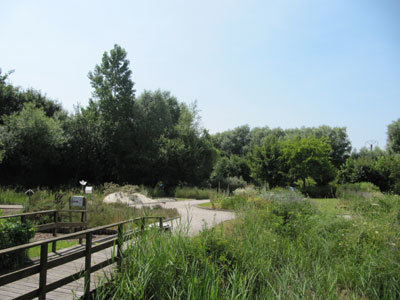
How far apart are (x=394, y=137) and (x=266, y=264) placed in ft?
132

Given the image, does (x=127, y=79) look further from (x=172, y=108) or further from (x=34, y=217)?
(x=34, y=217)

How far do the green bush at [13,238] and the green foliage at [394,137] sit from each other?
133ft

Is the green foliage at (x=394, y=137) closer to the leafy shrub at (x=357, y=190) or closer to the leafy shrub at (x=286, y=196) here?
the leafy shrub at (x=357, y=190)

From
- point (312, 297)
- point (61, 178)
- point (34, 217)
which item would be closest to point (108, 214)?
point (34, 217)

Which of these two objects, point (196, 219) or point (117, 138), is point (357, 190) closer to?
point (196, 219)

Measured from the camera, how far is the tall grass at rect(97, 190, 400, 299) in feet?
9.81

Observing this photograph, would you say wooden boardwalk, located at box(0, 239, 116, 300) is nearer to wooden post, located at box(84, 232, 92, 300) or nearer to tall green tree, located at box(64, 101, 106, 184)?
wooden post, located at box(84, 232, 92, 300)

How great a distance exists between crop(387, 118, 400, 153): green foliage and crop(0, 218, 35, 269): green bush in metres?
40.6

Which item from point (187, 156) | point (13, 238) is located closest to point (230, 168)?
point (187, 156)

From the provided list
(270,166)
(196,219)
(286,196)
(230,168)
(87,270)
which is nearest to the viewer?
(87,270)

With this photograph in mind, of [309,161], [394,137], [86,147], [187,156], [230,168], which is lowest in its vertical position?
[230,168]

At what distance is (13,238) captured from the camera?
486 centimetres

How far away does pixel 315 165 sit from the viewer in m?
22.8

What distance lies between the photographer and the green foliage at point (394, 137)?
35.6 meters
